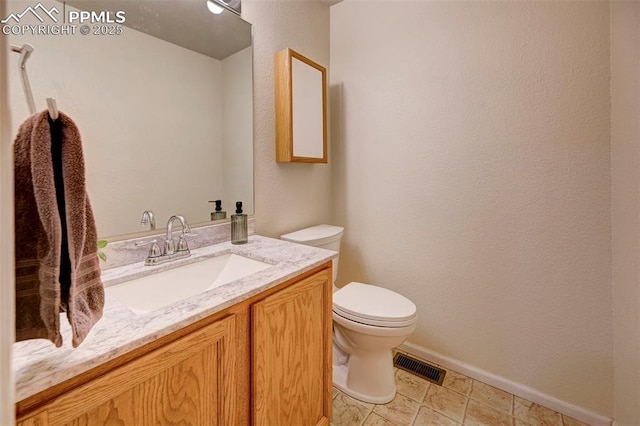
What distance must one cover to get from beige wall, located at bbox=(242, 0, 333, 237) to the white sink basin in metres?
0.37

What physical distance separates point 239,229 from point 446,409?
1.35 meters

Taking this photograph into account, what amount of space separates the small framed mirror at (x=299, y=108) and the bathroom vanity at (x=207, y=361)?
671mm

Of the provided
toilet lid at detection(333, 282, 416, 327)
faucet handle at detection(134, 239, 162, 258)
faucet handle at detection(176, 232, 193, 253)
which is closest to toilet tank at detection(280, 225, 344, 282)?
toilet lid at detection(333, 282, 416, 327)

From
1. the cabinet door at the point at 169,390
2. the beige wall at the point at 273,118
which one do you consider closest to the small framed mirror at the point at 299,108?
the beige wall at the point at 273,118

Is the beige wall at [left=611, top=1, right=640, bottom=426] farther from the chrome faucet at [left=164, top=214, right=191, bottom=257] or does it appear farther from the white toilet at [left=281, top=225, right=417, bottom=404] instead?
the chrome faucet at [left=164, top=214, right=191, bottom=257]

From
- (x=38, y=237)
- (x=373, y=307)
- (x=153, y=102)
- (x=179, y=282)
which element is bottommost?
(x=373, y=307)

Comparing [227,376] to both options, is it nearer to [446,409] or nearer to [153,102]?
[153,102]

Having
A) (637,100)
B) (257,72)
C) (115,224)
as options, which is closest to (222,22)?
(257,72)

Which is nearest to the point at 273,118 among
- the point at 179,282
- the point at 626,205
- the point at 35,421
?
the point at 179,282

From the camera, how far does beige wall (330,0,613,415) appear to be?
127 centimetres

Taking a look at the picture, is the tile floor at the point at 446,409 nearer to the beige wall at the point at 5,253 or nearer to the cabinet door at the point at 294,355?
the cabinet door at the point at 294,355

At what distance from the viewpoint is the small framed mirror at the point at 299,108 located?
5.10 ft

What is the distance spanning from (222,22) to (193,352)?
1.41 meters

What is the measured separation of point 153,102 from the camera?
3.69 feet
